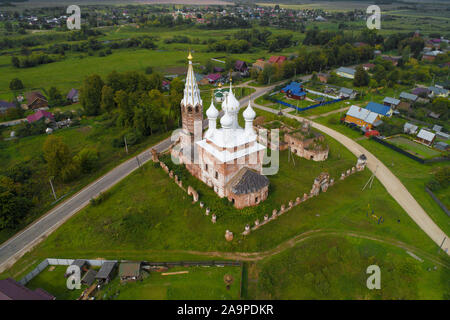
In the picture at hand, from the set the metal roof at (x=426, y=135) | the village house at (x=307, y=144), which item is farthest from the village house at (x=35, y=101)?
the metal roof at (x=426, y=135)

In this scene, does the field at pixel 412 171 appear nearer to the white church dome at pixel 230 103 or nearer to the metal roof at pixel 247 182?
the metal roof at pixel 247 182

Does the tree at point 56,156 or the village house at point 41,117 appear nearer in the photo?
the tree at point 56,156

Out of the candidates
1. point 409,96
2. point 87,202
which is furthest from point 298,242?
point 409,96

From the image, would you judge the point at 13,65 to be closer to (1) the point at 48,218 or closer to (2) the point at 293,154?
(1) the point at 48,218

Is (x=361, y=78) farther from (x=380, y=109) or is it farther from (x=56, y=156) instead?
(x=56, y=156)

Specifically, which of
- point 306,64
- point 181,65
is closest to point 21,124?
point 181,65

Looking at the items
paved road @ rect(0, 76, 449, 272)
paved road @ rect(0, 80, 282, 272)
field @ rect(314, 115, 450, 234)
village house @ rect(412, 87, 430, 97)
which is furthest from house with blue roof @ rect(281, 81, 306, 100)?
paved road @ rect(0, 80, 282, 272)
